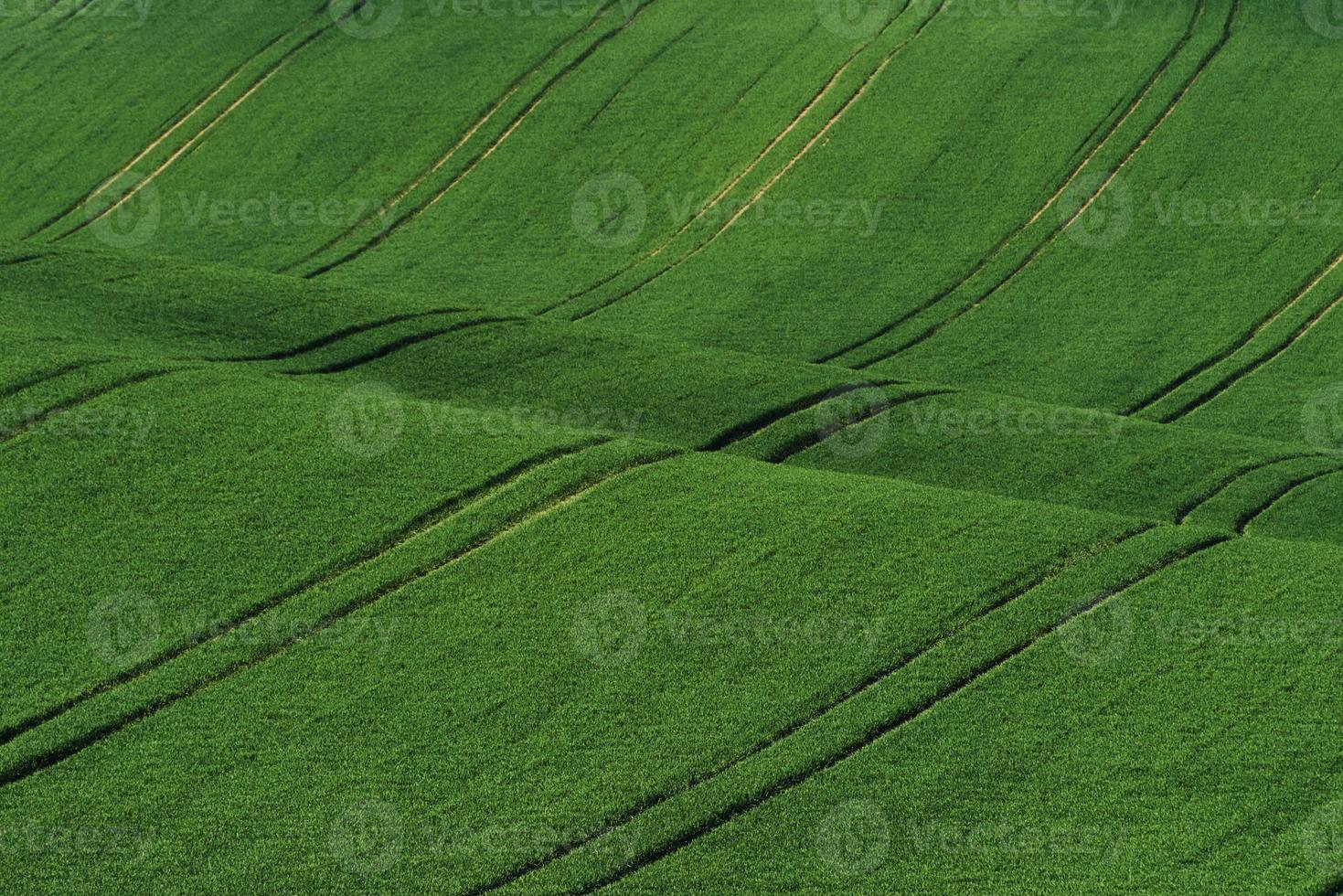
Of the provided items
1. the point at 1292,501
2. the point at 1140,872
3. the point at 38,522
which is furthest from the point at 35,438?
the point at 1292,501

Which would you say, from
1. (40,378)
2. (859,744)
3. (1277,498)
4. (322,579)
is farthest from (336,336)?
(1277,498)

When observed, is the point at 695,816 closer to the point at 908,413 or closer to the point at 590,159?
the point at 908,413

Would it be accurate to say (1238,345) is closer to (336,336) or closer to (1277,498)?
(1277,498)

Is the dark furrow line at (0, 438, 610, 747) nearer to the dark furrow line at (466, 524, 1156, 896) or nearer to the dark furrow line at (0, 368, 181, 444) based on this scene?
the dark furrow line at (466, 524, 1156, 896)

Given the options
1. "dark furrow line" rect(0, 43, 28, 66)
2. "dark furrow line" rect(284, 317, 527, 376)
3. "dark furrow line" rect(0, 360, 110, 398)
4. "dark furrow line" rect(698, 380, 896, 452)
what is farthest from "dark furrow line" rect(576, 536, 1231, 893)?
"dark furrow line" rect(0, 43, 28, 66)

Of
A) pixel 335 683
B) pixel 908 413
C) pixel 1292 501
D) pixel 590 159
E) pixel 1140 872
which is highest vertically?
pixel 590 159

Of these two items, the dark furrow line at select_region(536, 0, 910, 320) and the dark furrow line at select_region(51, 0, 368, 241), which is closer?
the dark furrow line at select_region(536, 0, 910, 320)
